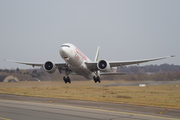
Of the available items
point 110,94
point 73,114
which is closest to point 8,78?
point 110,94

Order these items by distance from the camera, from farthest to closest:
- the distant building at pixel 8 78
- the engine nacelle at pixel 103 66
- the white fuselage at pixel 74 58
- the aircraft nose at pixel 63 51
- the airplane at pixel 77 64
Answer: the distant building at pixel 8 78 → the engine nacelle at pixel 103 66 → the airplane at pixel 77 64 → the white fuselage at pixel 74 58 → the aircraft nose at pixel 63 51

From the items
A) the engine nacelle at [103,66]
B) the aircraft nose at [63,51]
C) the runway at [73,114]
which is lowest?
the runway at [73,114]

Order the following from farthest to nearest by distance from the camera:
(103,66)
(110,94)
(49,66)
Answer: (110,94) < (49,66) < (103,66)

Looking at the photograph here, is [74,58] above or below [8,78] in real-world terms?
below

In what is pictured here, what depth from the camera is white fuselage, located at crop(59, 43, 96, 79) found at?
27.0m

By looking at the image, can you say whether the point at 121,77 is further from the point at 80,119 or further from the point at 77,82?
the point at 80,119

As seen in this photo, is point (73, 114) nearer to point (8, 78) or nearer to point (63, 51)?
point (63, 51)

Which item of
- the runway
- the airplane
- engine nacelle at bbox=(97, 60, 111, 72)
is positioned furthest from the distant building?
the runway

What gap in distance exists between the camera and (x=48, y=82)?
4769 centimetres

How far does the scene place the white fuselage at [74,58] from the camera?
1065 inches

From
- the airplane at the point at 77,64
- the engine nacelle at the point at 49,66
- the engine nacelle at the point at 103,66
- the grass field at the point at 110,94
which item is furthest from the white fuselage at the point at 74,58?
the grass field at the point at 110,94

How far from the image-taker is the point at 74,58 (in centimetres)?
2861

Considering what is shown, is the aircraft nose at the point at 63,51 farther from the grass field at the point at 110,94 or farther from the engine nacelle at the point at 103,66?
the engine nacelle at the point at 103,66

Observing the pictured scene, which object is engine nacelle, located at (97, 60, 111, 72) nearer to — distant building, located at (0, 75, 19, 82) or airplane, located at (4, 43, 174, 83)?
airplane, located at (4, 43, 174, 83)
